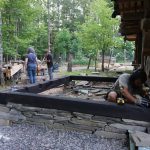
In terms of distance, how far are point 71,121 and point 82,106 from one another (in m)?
0.37

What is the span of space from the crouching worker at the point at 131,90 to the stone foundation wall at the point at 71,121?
46 centimetres

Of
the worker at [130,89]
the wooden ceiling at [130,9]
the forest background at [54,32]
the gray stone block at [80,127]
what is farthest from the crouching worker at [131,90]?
the forest background at [54,32]

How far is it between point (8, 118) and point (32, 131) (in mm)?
680

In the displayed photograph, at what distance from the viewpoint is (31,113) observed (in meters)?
4.88

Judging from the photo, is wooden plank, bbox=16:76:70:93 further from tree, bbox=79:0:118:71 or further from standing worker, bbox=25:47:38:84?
tree, bbox=79:0:118:71

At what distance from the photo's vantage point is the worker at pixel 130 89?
443 cm

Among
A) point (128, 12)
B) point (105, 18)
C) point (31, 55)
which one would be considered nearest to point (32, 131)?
point (128, 12)

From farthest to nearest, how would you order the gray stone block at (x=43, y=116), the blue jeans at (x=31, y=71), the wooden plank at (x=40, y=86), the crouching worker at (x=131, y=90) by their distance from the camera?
1. the blue jeans at (x=31, y=71)
2. the wooden plank at (x=40, y=86)
3. the gray stone block at (x=43, y=116)
4. the crouching worker at (x=131, y=90)

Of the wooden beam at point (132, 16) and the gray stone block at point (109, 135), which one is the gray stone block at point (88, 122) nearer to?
the gray stone block at point (109, 135)

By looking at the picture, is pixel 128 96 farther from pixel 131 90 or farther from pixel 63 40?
pixel 63 40

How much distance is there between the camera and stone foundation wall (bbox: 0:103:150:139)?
4.16 meters

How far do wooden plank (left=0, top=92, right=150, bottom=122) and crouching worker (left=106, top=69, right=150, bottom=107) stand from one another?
0.31 meters

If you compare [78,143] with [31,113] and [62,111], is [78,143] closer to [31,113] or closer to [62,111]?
[62,111]

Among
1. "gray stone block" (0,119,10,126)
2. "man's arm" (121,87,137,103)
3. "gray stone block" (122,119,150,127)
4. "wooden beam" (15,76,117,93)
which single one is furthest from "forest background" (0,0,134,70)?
"gray stone block" (122,119,150,127)
